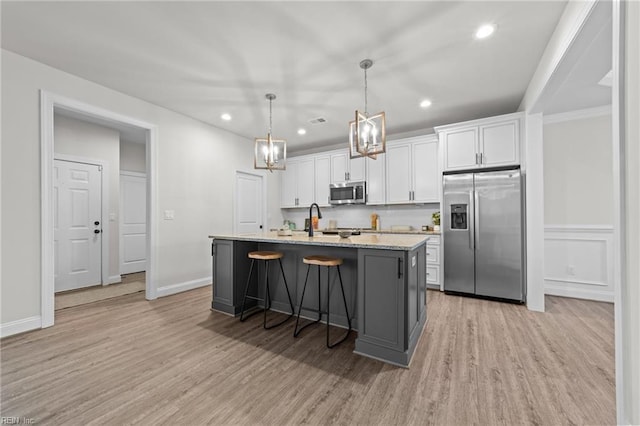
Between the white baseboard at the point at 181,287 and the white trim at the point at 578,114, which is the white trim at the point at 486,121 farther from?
the white baseboard at the point at 181,287

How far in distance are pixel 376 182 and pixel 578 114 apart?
2956mm

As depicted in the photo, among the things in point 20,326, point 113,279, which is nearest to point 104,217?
point 113,279

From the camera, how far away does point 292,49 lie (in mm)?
2510

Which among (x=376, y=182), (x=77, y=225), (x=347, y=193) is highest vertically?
(x=376, y=182)

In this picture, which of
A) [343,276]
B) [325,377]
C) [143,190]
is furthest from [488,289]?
[143,190]

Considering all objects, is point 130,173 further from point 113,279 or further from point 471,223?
point 471,223

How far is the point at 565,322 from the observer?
113 inches

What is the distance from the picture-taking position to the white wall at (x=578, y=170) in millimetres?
3607

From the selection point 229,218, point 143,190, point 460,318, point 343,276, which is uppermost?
point 143,190

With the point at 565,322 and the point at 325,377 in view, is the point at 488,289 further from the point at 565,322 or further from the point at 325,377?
the point at 325,377

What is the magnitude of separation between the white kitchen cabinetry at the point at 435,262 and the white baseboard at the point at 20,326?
4844mm

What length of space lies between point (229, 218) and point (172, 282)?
4.70ft

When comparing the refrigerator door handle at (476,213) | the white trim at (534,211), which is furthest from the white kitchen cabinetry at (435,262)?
the white trim at (534,211)

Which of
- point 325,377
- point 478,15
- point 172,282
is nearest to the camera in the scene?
point 325,377
